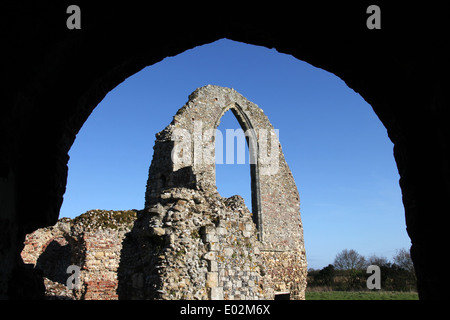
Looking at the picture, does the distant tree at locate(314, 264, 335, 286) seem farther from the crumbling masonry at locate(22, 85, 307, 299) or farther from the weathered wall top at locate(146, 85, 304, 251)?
the weathered wall top at locate(146, 85, 304, 251)

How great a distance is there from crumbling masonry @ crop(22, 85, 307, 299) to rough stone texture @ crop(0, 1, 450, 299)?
9.95ft

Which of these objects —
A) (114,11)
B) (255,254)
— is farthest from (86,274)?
(114,11)

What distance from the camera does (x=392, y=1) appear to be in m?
2.60

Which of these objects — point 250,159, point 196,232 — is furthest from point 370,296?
point 196,232

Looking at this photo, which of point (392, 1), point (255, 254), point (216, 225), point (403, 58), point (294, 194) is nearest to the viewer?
point (392, 1)

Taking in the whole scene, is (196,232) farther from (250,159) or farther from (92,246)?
(250,159)

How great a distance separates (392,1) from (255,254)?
Answer: 17.3ft

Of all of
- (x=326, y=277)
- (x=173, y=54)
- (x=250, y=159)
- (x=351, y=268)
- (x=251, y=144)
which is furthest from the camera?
(x=351, y=268)

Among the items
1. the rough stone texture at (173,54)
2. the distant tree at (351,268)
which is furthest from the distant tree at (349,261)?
the rough stone texture at (173,54)

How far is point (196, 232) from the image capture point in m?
6.21

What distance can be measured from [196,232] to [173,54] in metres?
3.52
